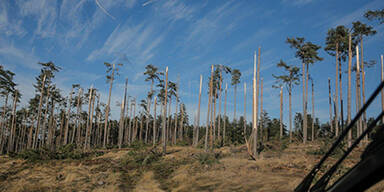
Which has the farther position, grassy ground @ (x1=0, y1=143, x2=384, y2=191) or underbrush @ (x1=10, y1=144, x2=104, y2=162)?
underbrush @ (x1=10, y1=144, x2=104, y2=162)

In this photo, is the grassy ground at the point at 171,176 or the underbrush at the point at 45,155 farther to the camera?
the underbrush at the point at 45,155

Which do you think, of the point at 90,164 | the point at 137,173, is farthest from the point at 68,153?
the point at 137,173

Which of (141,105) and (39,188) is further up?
(141,105)

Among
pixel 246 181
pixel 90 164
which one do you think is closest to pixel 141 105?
pixel 90 164

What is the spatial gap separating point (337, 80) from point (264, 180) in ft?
66.4

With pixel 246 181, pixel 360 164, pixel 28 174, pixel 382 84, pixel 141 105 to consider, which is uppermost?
pixel 141 105

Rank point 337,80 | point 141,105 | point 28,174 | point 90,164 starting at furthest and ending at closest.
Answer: point 141,105
point 337,80
point 90,164
point 28,174

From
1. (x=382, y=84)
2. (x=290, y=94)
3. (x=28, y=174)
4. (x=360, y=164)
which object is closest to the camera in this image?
(x=382, y=84)

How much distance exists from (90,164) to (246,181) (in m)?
13.8

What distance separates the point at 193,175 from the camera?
13086mm

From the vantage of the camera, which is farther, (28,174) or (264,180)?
(28,174)

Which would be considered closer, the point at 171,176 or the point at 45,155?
the point at 171,176

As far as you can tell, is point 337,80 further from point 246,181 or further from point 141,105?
point 141,105

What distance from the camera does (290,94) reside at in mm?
31734
